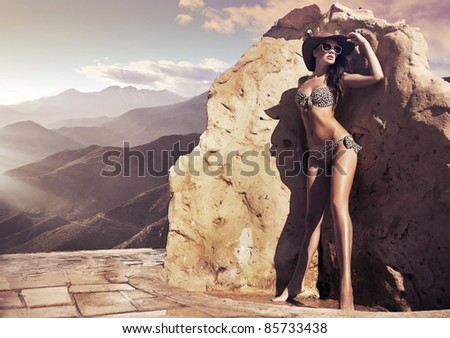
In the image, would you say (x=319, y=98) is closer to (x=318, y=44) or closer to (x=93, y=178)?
(x=318, y=44)

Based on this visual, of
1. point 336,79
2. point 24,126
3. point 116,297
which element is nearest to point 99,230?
point 116,297

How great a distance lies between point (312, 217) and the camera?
3.80m

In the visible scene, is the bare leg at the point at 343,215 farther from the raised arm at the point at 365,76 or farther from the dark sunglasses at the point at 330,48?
the dark sunglasses at the point at 330,48

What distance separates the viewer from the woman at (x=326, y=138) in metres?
3.57

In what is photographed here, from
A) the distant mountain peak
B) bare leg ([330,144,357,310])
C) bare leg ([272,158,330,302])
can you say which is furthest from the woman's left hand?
the distant mountain peak

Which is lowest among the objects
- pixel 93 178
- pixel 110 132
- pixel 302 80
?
pixel 93 178

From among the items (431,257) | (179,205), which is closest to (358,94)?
(431,257)

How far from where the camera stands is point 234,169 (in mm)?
4129

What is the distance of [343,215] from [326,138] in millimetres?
749

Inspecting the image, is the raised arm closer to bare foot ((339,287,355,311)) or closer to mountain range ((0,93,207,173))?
bare foot ((339,287,355,311))

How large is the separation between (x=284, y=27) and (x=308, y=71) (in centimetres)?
165

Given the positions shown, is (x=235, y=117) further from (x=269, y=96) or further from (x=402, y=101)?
(x=402, y=101)

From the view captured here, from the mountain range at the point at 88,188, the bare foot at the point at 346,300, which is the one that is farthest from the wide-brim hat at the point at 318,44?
the mountain range at the point at 88,188

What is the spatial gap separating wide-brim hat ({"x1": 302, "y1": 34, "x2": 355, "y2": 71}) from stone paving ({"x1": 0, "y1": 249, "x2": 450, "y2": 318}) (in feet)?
8.05
